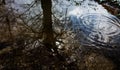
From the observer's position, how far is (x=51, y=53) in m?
5.61

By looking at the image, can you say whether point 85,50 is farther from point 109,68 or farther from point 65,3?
point 65,3

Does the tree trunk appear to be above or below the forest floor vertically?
above

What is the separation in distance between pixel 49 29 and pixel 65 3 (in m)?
2.56

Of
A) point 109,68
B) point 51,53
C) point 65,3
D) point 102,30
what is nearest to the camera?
point 109,68

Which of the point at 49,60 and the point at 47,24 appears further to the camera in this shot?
the point at 49,60

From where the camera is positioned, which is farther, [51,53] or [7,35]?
[7,35]

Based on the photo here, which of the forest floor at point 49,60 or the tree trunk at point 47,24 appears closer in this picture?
the tree trunk at point 47,24

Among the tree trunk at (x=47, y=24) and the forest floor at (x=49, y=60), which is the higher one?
the tree trunk at (x=47, y=24)

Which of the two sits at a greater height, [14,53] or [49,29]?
[49,29]

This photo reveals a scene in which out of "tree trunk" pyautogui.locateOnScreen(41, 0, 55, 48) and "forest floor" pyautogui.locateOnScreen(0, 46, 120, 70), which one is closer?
"tree trunk" pyautogui.locateOnScreen(41, 0, 55, 48)

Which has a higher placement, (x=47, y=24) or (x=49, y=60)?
(x=47, y=24)

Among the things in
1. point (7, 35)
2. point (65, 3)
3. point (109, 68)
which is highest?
point (65, 3)

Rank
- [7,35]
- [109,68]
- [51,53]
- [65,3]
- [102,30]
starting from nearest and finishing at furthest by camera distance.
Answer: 1. [109,68]
2. [51,53]
3. [7,35]
4. [102,30]
5. [65,3]

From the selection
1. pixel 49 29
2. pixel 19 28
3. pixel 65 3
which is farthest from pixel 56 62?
pixel 65 3
